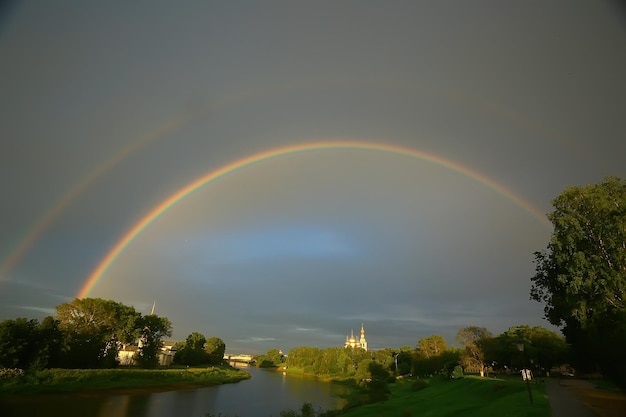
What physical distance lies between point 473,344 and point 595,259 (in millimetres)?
57976

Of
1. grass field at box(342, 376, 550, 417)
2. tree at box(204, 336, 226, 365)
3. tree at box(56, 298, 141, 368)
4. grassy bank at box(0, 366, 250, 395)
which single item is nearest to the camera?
grass field at box(342, 376, 550, 417)

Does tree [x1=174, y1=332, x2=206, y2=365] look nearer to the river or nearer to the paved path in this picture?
the river

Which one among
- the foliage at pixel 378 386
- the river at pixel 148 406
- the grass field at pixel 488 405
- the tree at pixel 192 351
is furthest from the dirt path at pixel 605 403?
the tree at pixel 192 351

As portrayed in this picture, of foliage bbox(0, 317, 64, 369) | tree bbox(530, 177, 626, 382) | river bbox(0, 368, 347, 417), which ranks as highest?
tree bbox(530, 177, 626, 382)

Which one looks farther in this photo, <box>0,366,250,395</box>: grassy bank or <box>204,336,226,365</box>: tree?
<box>204,336,226,365</box>: tree

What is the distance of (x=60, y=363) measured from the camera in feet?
186

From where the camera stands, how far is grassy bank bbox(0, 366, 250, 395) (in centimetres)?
4569

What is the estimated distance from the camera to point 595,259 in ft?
88.7

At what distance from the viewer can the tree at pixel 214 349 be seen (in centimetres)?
12350

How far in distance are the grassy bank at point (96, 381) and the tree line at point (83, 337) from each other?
358 cm

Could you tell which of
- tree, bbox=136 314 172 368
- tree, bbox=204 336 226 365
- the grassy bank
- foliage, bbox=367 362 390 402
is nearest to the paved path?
foliage, bbox=367 362 390 402

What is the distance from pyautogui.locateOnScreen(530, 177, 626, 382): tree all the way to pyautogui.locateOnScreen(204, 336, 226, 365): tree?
112m

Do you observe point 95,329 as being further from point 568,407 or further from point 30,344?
point 568,407

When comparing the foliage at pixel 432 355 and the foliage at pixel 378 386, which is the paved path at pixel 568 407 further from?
the foliage at pixel 432 355
